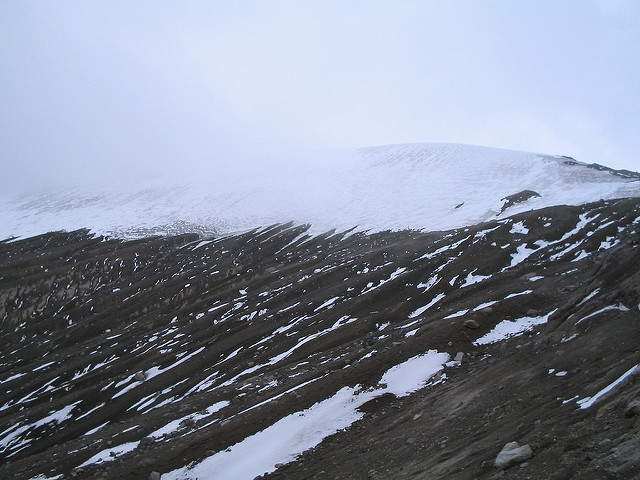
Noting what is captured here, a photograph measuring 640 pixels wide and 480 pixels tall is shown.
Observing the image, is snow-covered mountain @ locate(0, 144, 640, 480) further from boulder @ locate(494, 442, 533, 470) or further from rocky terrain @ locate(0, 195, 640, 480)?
rocky terrain @ locate(0, 195, 640, 480)

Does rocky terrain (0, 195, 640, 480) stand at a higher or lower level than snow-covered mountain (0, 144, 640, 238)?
lower

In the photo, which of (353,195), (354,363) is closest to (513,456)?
(354,363)

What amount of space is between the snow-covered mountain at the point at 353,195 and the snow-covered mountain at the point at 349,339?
1.42 meters

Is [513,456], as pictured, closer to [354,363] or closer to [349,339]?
[354,363]

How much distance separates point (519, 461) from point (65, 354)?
→ 77.8 meters

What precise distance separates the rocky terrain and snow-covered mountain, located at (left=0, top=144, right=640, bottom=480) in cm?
18

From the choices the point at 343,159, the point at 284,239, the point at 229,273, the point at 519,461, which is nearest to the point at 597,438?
the point at 519,461

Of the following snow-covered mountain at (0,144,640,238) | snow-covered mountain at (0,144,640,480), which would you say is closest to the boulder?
snow-covered mountain at (0,144,640,480)

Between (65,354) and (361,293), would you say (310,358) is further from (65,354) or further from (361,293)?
(65,354)

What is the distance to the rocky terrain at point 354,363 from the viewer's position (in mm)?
14266

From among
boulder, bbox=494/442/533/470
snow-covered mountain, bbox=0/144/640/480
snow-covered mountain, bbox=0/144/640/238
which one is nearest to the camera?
boulder, bbox=494/442/533/470

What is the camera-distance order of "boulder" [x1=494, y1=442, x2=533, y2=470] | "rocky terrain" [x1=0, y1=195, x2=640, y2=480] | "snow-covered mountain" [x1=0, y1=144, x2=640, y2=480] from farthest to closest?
1. "snow-covered mountain" [x1=0, y1=144, x2=640, y2=480]
2. "rocky terrain" [x1=0, y1=195, x2=640, y2=480]
3. "boulder" [x1=494, y1=442, x2=533, y2=470]

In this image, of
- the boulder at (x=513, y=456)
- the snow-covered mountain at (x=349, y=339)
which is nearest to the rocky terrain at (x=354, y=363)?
the boulder at (x=513, y=456)

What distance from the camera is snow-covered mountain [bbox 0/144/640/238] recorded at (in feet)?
306
